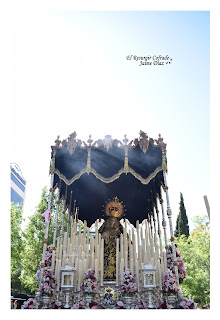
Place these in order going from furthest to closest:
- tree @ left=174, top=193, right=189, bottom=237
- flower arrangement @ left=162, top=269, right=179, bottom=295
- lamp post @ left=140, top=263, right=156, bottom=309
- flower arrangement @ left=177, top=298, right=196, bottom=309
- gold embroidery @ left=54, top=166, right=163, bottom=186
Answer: tree @ left=174, top=193, right=189, bottom=237, gold embroidery @ left=54, top=166, right=163, bottom=186, lamp post @ left=140, top=263, right=156, bottom=309, flower arrangement @ left=162, top=269, right=179, bottom=295, flower arrangement @ left=177, top=298, right=196, bottom=309

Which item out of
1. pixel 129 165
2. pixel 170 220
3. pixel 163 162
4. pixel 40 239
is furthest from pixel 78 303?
pixel 40 239

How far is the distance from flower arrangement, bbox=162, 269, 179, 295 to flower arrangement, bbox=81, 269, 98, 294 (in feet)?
8.40

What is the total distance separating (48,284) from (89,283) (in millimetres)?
1573

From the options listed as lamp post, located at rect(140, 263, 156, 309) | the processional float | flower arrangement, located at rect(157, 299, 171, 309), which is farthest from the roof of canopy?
flower arrangement, located at rect(157, 299, 171, 309)

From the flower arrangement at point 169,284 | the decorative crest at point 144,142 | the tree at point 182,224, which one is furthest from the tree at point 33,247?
the tree at point 182,224

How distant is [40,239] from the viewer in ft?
80.8

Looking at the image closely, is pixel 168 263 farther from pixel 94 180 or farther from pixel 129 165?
pixel 94 180

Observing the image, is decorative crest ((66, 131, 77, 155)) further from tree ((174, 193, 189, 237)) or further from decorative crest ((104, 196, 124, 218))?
tree ((174, 193, 189, 237))

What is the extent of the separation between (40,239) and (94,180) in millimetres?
14716

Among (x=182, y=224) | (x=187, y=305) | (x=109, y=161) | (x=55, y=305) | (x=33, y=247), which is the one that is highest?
(x=109, y=161)

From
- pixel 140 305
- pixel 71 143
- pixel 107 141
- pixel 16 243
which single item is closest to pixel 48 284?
pixel 140 305

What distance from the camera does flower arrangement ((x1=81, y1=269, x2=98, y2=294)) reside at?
940 centimetres

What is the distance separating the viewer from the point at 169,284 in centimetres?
895

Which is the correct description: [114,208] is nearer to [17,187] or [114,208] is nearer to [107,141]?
[107,141]
